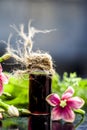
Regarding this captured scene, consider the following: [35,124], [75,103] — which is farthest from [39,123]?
[75,103]

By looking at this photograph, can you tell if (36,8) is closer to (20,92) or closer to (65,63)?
(65,63)

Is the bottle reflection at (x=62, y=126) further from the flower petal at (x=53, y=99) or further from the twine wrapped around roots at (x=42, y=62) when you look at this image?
the twine wrapped around roots at (x=42, y=62)

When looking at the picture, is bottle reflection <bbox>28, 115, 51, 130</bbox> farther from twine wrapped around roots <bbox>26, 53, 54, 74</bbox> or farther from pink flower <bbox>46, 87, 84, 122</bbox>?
twine wrapped around roots <bbox>26, 53, 54, 74</bbox>

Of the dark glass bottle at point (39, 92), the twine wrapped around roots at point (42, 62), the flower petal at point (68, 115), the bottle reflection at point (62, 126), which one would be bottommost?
the bottle reflection at point (62, 126)

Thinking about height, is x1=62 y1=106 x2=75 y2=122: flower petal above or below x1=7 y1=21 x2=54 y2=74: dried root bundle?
below

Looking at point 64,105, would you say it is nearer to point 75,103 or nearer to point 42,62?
point 75,103

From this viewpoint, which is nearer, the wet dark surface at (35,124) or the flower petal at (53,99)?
the wet dark surface at (35,124)

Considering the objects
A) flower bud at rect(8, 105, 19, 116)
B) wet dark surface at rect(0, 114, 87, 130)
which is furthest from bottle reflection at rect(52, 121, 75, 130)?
flower bud at rect(8, 105, 19, 116)

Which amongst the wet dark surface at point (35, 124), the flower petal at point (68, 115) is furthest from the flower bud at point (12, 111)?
the flower petal at point (68, 115)
